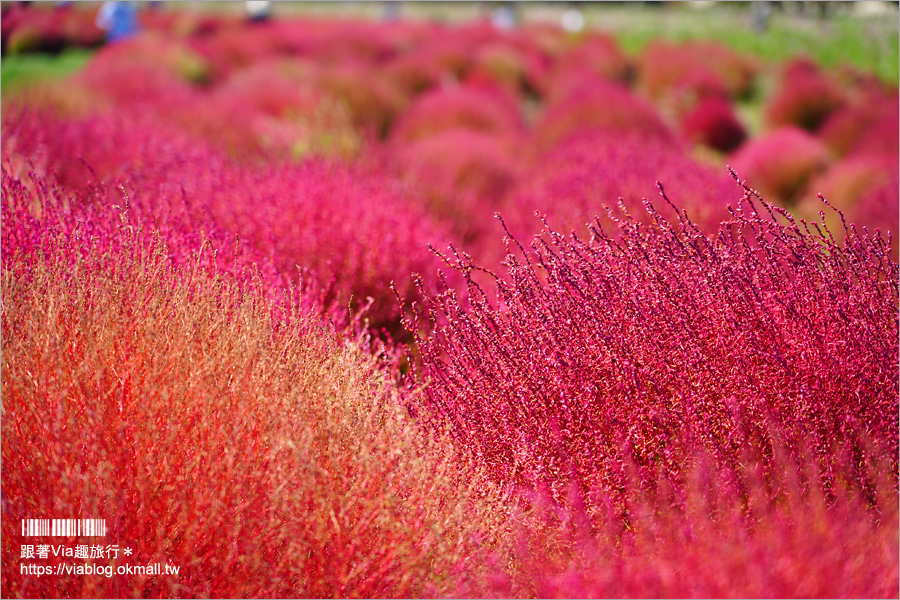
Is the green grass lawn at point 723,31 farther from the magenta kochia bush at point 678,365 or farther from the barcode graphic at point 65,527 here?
the barcode graphic at point 65,527

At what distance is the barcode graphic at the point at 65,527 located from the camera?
67.5 inches

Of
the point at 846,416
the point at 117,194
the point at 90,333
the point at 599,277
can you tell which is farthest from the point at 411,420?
the point at 117,194

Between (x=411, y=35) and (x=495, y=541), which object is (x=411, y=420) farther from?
(x=411, y=35)

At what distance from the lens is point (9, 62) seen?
7.52 m

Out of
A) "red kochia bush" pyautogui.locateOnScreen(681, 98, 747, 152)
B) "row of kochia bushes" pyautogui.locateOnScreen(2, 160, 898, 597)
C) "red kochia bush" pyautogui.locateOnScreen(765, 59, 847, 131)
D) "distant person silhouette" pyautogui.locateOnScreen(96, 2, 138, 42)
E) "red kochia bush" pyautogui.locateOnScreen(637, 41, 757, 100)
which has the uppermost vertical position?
"distant person silhouette" pyautogui.locateOnScreen(96, 2, 138, 42)

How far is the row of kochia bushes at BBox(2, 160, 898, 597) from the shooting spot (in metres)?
1.71

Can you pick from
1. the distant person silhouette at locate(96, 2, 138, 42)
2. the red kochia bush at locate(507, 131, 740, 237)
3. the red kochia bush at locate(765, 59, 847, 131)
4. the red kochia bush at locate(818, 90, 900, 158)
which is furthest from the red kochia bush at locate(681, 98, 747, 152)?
the distant person silhouette at locate(96, 2, 138, 42)

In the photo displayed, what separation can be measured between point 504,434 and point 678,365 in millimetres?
508

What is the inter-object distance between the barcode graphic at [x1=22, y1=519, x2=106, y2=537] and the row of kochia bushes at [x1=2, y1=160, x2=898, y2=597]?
0.03m

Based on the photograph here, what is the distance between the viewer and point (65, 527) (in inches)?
67.7

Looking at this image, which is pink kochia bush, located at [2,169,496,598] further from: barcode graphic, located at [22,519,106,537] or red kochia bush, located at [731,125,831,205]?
red kochia bush, located at [731,125,831,205]

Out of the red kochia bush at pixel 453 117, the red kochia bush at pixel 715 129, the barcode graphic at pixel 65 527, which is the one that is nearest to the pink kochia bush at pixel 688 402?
the barcode graphic at pixel 65 527

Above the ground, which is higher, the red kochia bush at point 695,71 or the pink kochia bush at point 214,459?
the red kochia bush at point 695,71

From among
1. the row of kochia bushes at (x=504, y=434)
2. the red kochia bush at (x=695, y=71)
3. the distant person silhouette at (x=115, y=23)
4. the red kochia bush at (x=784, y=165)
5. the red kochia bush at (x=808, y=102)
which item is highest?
the distant person silhouette at (x=115, y=23)
